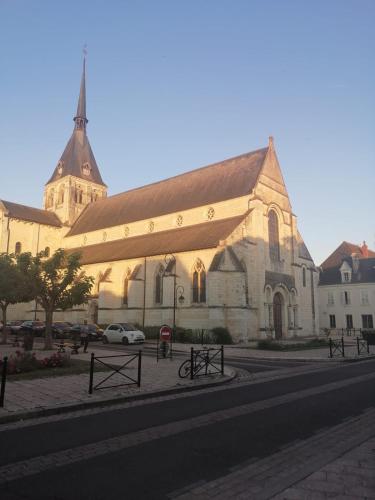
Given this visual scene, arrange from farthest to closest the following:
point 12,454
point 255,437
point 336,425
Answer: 1. point 336,425
2. point 255,437
3. point 12,454

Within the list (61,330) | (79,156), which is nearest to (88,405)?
(61,330)

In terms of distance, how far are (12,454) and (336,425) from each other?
16.6 feet

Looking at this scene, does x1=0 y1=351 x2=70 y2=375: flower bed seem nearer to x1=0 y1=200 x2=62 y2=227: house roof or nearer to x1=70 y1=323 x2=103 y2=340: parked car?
x1=70 y1=323 x2=103 y2=340: parked car

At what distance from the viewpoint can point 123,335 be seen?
2484 cm

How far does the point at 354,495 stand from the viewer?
3834mm

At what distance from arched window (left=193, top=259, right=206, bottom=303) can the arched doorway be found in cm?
658

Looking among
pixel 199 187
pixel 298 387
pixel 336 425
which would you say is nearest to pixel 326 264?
pixel 199 187

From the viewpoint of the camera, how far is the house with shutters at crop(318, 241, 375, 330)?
39.4m

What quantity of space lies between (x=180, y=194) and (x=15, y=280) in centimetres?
1973

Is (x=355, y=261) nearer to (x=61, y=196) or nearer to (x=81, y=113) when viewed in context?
(x=61, y=196)

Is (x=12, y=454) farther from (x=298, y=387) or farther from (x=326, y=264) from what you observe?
(x=326, y=264)

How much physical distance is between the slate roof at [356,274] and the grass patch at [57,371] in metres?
34.3

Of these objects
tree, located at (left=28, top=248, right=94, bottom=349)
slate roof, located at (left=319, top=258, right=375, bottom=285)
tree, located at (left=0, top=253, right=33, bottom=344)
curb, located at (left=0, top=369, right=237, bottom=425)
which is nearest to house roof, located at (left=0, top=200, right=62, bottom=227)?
tree, located at (left=0, top=253, right=33, bottom=344)

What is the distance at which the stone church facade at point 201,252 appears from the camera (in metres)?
27.2
